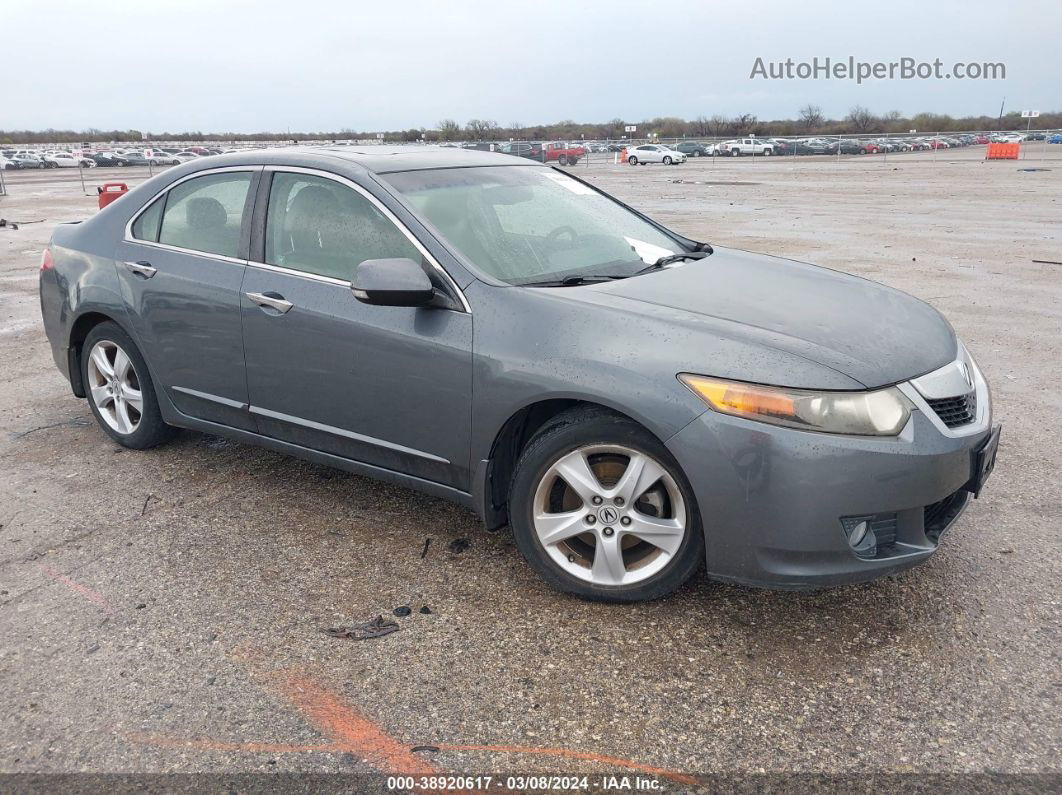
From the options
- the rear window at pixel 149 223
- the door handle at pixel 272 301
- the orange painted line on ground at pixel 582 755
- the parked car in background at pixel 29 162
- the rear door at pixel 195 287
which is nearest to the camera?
the orange painted line on ground at pixel 582 755

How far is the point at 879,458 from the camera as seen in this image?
273cm

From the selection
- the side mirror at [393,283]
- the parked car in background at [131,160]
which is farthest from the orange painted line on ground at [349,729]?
the parked car in background at [131,160]

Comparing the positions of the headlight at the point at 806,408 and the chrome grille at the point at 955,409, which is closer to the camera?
the headlight at the point at 806,408

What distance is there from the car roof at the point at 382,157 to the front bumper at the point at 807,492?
189 cm

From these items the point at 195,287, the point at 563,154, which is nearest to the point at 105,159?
the point at 563,154

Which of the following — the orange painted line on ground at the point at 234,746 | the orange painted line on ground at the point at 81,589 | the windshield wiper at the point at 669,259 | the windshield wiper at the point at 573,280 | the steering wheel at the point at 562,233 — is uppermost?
the steering wheel at the point at 562,233

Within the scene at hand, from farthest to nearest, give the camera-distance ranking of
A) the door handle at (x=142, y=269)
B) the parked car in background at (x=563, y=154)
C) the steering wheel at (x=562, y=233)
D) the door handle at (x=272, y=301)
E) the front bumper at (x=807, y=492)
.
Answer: the parked car in background at (x=563, y=154)
the door handle at (x=142, y=269)
the steering wheel at (x=562, y=233)
the door handle at (x=272, y=301)
the front bumper at (x=807, y=492)

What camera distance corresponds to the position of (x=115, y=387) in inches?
187

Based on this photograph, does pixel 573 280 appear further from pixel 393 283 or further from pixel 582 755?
pixel 582 755

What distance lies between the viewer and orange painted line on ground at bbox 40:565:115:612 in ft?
10.7

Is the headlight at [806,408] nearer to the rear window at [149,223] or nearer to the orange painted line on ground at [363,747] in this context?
the orange painted line on ground at [363,747]

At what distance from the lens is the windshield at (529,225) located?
3551 mm

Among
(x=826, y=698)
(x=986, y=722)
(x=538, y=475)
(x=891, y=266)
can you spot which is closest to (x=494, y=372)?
(x=538, y=475)

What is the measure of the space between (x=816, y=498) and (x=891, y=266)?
890 cm
